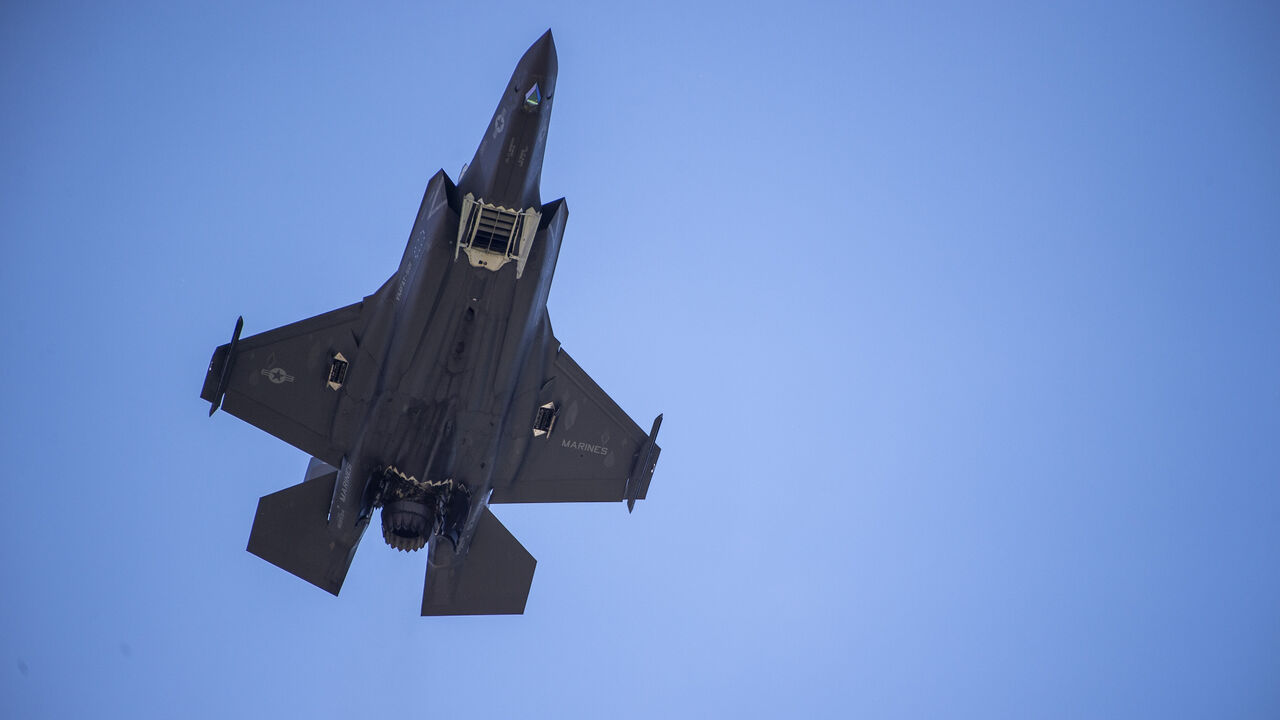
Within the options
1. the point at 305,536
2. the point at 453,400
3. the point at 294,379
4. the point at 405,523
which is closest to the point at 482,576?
the point at 405,523

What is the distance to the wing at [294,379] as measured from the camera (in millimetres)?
29688

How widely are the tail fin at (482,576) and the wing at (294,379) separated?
514cm

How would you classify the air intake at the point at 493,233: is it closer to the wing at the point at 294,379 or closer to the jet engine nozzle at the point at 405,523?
the wing at the point at 294,379

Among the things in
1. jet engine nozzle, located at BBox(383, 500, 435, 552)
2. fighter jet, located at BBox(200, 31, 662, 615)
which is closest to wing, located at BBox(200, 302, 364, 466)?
fighter jet, located at BBox(200, 31, 662, 615)

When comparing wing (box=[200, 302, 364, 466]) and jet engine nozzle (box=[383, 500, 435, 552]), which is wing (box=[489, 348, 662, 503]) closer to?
jet engine nozzle (box=[383, 500, 435, 552])

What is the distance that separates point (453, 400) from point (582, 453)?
6173 millimetres

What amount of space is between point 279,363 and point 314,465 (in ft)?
12.8

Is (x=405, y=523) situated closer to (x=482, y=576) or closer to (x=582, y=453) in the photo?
(x=482, y=576)

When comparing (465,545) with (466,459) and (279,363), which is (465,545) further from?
(279,363)

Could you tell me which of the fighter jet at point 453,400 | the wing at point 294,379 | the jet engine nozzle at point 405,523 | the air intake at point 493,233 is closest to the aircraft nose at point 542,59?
the fighter jet at point 453,400

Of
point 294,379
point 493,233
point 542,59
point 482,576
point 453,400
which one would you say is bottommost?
point 482,576

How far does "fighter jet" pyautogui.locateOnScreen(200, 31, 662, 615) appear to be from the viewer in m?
26.7

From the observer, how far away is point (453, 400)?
2900cm

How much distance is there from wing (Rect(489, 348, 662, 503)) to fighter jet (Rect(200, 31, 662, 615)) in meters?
0.05
